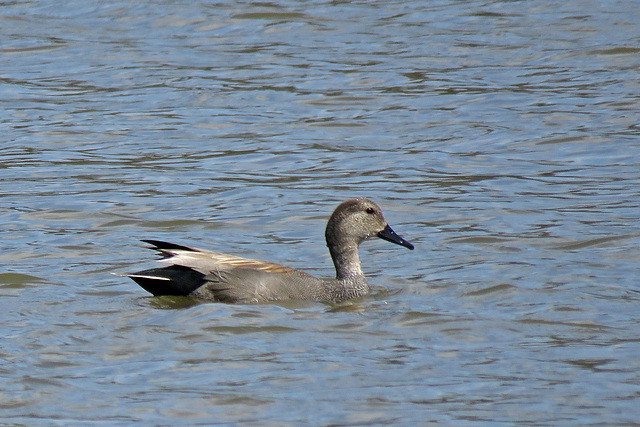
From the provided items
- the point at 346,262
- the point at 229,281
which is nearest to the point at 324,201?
the point at 346,262

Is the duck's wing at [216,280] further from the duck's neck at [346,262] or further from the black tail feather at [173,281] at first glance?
the duck's neck at [346,262]

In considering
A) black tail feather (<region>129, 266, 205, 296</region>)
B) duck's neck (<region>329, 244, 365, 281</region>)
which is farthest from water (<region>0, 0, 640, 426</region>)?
duck's neck (<region>329, 244, 365, 281</region>)

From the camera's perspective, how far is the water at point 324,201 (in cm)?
761

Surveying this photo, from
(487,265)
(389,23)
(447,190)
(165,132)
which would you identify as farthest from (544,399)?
(389,23)

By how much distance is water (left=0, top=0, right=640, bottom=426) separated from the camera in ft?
25.0

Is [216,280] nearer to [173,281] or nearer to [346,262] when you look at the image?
[173,281]

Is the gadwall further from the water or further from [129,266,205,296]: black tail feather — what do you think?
the water

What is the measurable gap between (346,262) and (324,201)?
2795 mm

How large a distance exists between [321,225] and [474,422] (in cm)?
527

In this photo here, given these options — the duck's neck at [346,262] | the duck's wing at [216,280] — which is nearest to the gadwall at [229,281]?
the duck's wing at [216,280]

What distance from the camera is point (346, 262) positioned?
395 inches

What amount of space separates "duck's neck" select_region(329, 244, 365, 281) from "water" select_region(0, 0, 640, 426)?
266 millimetres

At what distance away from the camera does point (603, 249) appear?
10.9 m

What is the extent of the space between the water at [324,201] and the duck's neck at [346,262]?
266 millimetres
